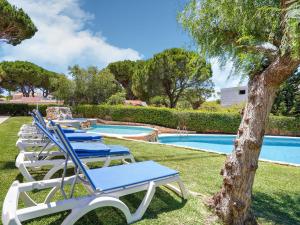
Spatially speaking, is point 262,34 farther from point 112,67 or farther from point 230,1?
point 112,67

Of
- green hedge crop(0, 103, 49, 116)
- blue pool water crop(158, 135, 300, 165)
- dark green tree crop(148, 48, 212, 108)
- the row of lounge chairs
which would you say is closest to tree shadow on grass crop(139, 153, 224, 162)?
the row of lounge chairs

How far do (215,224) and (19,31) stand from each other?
20.4 m

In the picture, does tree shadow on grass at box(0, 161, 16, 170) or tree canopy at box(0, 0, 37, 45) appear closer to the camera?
tree shadow on grass at box(0, 161, 16, 170)

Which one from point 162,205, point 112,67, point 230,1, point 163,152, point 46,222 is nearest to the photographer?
point 46,222

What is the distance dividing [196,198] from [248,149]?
1.29m

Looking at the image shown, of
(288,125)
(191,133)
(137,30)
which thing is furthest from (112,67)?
(288,125)

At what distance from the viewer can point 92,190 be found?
9.66ft

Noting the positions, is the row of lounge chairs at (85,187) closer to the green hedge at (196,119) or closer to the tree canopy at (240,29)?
the tree canopy at (240,29)

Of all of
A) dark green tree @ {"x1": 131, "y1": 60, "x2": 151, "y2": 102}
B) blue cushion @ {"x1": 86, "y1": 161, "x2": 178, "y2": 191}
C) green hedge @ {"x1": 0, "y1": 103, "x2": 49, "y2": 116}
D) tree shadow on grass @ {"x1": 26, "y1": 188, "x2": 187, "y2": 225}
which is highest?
dark green tree @ {"x1": 131, "y1": 60, "x2": 151, "y2": 102}

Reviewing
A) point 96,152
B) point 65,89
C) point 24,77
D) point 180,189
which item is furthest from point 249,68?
point 24,77

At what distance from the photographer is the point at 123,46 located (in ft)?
120

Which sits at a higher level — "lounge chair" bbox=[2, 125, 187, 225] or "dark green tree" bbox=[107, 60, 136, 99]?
"dark green tree" bbox=[107, 60, 136, 99]

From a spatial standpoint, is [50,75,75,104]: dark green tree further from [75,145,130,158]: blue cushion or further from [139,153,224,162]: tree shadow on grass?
[75,145,130,158]: blue cushion

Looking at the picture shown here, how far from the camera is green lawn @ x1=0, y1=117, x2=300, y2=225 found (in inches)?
123
